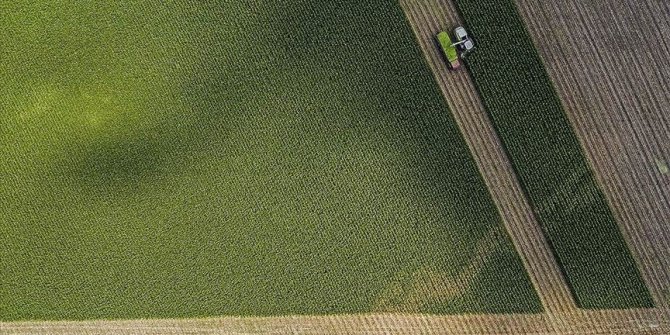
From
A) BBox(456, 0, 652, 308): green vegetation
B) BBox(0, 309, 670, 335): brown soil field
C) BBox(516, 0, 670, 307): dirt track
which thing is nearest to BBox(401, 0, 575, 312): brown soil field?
BBox(456, 0, 652, 308): green vegetation

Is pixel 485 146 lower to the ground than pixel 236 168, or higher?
lower

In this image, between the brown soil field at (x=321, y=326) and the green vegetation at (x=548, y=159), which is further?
the brown soil field at (x=321, y=326)

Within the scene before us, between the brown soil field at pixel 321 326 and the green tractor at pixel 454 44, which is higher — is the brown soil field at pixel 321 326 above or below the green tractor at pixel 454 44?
below

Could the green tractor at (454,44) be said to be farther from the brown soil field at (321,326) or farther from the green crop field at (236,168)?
the brown soil field at (321,326)

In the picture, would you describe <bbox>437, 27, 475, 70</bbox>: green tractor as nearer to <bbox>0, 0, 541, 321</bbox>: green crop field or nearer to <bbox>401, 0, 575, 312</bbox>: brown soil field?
<bbox>401, 0, 575, 312</bbox>: brown soil field

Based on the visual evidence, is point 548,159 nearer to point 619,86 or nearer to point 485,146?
point 485,146

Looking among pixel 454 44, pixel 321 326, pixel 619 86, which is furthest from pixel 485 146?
pixel 321 326

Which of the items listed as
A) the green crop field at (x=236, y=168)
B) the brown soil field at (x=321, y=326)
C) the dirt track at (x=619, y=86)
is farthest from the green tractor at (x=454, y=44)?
the brown soil field at (x=321, y=326)

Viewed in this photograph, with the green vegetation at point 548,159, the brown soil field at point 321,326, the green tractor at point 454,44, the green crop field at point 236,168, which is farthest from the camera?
the brown soil field at point 321,326
